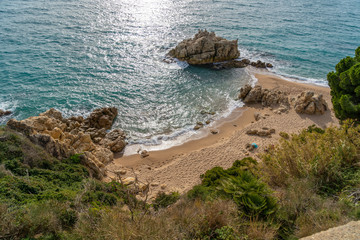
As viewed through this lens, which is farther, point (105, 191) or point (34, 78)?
point (34, 78)

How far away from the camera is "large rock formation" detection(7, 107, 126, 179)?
13008 millimetres

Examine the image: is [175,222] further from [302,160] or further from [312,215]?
[302,160]

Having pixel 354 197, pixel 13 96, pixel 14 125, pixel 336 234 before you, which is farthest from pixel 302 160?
pixel 13 96

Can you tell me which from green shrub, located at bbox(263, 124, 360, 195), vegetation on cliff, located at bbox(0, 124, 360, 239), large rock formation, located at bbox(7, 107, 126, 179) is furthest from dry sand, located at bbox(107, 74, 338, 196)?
green shrub, located at bbox(263, 124, 360, 195)

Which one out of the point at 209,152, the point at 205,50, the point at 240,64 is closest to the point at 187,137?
the point at 209,152

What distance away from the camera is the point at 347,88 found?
15.4 m

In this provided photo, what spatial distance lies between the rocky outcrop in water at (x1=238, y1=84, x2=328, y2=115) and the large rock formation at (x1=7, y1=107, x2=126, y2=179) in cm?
1410

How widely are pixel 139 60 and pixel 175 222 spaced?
27107 millimetres

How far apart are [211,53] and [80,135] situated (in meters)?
21.3

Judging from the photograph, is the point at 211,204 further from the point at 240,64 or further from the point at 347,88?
the point at 240,64

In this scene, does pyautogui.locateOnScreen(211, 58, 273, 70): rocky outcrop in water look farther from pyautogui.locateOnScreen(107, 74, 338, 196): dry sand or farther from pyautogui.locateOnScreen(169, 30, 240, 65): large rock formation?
pyautogui.locateOnScreen(107, 74, 338, 196): dry sand

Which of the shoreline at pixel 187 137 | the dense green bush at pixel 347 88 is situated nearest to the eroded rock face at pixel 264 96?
the shoreline at pixel 187 137

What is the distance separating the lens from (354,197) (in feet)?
23.5

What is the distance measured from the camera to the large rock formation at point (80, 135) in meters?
13.0
